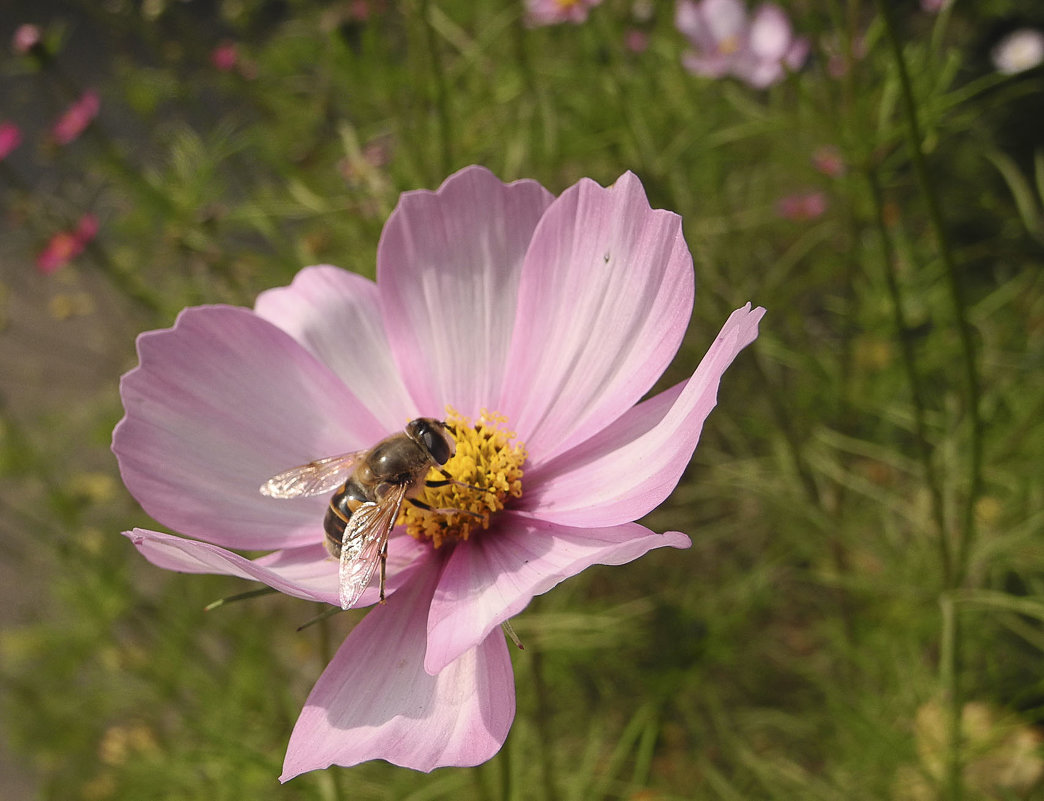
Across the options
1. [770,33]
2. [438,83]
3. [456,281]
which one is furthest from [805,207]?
[456,281]

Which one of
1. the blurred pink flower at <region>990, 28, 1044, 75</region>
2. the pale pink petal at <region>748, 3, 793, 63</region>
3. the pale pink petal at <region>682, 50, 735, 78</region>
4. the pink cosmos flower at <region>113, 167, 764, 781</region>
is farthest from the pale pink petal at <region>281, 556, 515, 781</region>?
the blurred pink flower at <region>990, 28, 1044, 75</region>

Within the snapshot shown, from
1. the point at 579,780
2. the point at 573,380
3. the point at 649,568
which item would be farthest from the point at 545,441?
the point at 649,568

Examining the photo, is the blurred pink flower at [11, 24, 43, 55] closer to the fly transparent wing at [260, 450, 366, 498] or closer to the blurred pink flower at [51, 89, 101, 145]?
the blurred pink flower at [51, 89, 101, 145]

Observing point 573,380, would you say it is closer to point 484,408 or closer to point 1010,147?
point 484,408

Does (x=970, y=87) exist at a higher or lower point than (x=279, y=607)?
lower

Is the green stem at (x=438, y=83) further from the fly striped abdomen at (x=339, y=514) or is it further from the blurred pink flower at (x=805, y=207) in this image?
the blurred pink flower at (x=805, y=207)

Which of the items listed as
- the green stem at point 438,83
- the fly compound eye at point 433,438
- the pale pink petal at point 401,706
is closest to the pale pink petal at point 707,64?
the green stem at point 438,83
